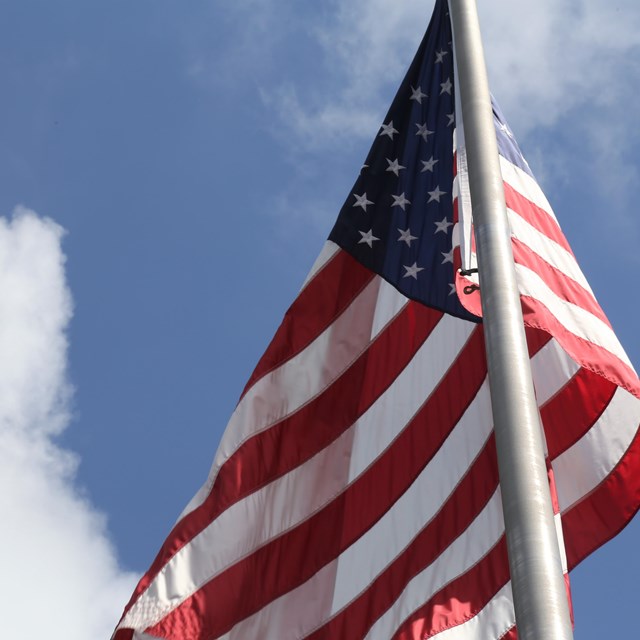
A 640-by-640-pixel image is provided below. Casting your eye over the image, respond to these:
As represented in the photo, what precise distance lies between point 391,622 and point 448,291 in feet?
9.12

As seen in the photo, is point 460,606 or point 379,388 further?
point 379,388

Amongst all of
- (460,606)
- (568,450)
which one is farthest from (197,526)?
(568,450)

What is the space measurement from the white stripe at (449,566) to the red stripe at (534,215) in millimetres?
2194

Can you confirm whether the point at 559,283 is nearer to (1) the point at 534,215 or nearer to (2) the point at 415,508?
(1) the point at 534,215

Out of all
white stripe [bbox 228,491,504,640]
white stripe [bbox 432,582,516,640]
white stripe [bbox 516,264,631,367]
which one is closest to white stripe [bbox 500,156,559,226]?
white stripe [bbox 516,264,631,367]

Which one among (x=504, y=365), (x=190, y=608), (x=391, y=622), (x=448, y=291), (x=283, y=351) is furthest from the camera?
(x=283, y=351)

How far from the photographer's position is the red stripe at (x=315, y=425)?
38.5 ft

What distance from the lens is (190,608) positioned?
11.3 m

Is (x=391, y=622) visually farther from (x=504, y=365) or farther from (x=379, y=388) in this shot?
(x=504, y=365)

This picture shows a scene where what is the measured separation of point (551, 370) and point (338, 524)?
2.33 metres

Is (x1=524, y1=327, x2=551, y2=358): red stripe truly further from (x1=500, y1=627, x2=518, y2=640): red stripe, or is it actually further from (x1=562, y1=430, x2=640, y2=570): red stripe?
(x1=500, y1=627, x2=518, y2=640): red stripe

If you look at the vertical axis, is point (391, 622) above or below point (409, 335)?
below

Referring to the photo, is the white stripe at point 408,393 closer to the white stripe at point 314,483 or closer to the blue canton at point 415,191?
the white stripe at point 314,483

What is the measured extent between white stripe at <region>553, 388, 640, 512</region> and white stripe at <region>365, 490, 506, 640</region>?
58 centimetres
